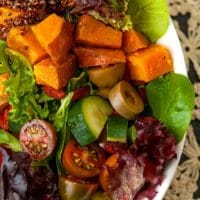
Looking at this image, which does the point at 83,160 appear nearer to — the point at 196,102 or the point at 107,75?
the point at 107,75

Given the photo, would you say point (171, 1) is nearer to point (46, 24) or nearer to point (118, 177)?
point (46, 24)

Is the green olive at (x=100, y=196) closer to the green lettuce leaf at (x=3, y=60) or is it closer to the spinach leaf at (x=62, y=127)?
the spinach leaf at (x=62, y=127)

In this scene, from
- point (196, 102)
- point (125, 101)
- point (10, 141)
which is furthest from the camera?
point (196, 102)

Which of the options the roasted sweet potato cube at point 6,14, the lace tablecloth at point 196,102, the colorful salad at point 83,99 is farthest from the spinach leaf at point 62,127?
the lace tablecloth at point 196,102

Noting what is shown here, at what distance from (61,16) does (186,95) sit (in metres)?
0.35

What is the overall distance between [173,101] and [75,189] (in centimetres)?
30

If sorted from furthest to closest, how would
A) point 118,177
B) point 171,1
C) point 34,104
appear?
point 171,1 < point 34,104 < point 118,177

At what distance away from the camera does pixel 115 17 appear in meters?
1.47

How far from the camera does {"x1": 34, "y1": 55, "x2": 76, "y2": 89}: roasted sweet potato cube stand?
56.6 inches

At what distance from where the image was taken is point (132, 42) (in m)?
1.48

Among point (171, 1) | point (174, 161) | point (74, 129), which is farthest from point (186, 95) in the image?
point (171, 1)

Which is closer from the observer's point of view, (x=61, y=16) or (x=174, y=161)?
(x=174, y=161)

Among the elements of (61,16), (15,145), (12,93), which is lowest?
(15,145)

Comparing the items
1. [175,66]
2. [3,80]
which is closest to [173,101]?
[175,66]
